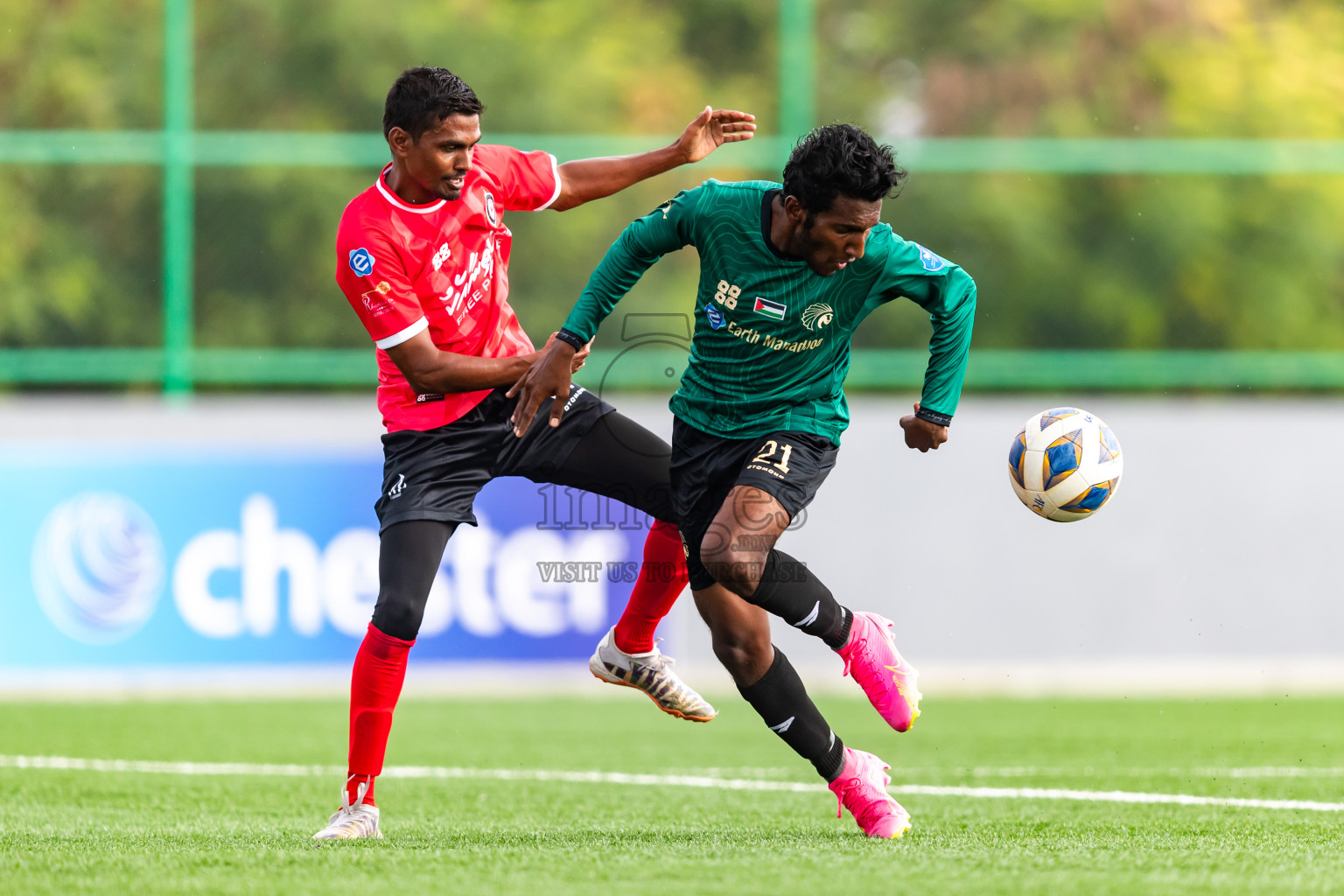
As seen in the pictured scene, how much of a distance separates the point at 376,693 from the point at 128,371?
739 cm

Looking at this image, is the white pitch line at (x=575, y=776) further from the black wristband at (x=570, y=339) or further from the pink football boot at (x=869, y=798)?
the black wristband at (x=570, y=339)

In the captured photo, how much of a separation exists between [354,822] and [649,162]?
2577 mm

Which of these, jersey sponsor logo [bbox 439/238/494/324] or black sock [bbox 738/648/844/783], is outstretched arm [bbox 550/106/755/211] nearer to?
jersey sponsor logo [bbox 439/238/494/324]

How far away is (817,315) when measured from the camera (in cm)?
527

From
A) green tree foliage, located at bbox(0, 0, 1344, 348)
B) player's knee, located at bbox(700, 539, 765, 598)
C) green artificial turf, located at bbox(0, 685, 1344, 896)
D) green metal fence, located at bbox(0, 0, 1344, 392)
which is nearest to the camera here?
green artificial turf, located at bbox(0, 685, 1344, 896)

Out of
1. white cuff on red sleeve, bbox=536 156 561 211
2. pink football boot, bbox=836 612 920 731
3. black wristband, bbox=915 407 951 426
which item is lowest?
pink football boot, bbox=836 612 920 731

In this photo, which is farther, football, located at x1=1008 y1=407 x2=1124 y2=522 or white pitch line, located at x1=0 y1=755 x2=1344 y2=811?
white pitch line, located at x1=0 y1=755 x2=1344 y2=811

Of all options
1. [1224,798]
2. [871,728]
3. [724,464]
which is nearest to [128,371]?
[871,728]

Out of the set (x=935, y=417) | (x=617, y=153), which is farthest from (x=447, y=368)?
(x=617, y=153)

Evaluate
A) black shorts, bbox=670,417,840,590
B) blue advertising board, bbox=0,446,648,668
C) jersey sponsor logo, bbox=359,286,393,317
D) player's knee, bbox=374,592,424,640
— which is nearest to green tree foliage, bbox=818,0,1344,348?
blue advertising board, bbox=0,446,648,668

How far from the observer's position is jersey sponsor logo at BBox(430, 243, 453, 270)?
5.60 m

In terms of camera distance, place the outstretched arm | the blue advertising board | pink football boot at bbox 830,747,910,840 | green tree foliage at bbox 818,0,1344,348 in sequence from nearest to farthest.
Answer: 1. pink football boot at bbox 830,747,910,840
2. the outstretched arm
3. the blue advertising board
4. green tree foliage at bbox 818,0,1344,348

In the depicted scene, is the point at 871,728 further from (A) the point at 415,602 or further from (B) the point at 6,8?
(B) the point at 6,8

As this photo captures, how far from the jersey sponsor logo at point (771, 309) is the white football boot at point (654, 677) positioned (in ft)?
4.77
